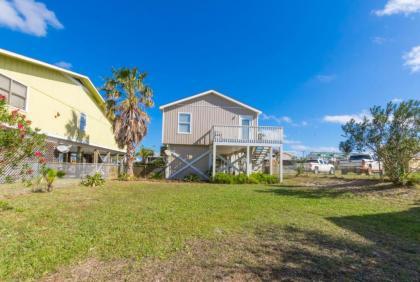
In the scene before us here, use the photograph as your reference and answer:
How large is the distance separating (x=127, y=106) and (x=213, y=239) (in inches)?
564

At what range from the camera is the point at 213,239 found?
14.4 ft

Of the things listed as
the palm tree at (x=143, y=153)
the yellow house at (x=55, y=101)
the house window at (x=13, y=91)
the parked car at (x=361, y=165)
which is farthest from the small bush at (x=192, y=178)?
the palm tree at (x=143, y=153)

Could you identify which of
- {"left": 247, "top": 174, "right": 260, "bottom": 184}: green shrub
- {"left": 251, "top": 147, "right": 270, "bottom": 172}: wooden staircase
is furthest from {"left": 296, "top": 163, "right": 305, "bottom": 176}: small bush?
{"left": 247, "top": 174, "right": 260, "bottom": 184}: green shrub

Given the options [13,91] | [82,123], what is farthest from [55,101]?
[82,123]

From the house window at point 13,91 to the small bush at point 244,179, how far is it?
36.6 ft

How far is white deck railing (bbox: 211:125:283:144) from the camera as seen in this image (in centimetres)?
1600

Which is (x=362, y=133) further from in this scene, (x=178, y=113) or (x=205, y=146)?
(x=178, y=113)

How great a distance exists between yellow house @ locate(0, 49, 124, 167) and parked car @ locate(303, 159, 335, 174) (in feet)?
66.2

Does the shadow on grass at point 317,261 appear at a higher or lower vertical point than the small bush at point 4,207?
lower

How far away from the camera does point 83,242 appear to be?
4191 millimetres

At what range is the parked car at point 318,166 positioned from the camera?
24953 mm

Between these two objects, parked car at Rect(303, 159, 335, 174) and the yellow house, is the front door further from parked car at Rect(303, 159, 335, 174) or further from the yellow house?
the yellow house

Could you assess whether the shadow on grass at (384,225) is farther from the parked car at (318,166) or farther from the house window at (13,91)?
the parked car at (318,166)

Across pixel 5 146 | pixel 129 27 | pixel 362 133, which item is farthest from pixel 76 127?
pixel 362 133
